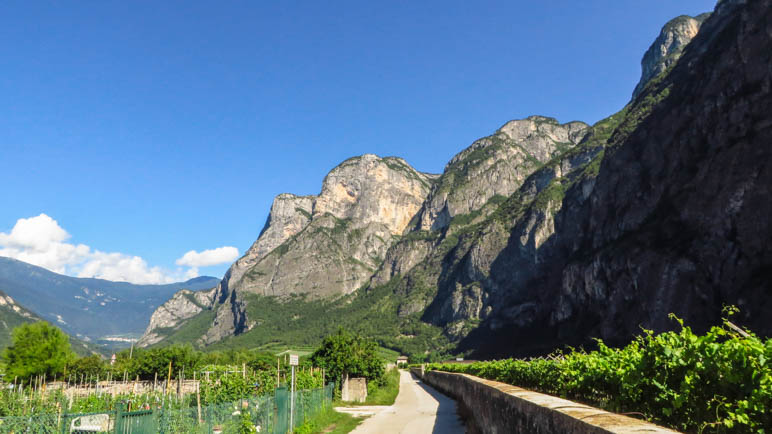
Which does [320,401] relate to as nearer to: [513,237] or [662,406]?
[662,406]

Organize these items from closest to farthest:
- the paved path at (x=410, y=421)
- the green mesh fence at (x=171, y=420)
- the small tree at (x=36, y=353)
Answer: the green mesh fence at (x=171, y=420), the paved path at (x=410, y=421), the small tree at (x=36, y=353)

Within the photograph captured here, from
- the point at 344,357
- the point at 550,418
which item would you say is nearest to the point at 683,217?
the point at 344,357

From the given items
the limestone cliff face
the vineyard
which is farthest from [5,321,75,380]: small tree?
the vineyard

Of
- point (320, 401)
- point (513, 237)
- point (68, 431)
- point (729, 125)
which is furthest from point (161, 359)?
point (513, 237)

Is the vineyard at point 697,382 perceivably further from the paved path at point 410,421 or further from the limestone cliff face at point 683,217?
the limestone cliff face at point 683,217

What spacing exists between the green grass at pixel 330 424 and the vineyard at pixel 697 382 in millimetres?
13682

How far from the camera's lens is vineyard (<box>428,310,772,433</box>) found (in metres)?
3.41

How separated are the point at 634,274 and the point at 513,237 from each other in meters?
110

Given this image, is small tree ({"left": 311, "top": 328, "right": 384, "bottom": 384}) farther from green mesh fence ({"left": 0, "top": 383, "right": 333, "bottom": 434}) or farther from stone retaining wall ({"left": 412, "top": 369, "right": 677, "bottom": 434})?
stone retaining wall ({"left": 412, "top": 369, "right": 677, "bottom": 434})

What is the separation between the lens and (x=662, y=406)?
15.6 feet

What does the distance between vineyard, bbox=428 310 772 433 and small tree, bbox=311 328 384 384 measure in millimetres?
27497

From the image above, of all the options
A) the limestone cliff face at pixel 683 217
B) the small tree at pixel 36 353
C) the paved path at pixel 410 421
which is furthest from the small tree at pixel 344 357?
the small tree at pixel 36 353

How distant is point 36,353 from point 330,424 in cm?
6548

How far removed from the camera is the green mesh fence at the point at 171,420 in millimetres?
8852
